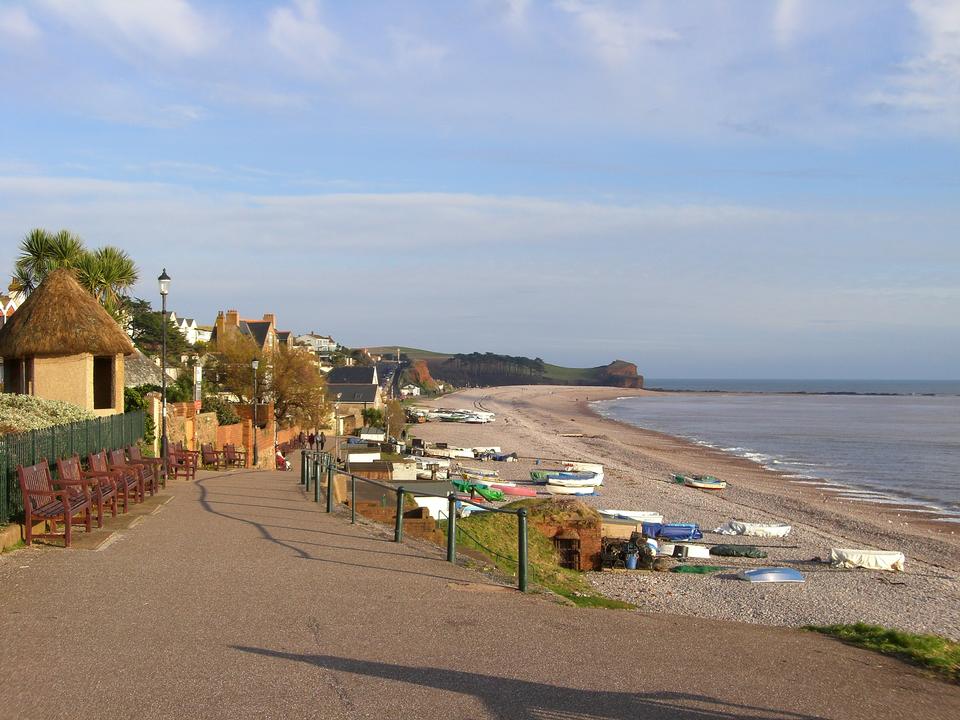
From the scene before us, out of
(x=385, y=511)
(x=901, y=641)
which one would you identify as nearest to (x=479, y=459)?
(x=385, y=511)

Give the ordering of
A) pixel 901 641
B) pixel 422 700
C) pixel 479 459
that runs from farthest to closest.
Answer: pixel 479 459
pixel 901 641
pixel 422 700

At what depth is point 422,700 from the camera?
5.84 metres

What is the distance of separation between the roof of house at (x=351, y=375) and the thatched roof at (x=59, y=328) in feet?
196

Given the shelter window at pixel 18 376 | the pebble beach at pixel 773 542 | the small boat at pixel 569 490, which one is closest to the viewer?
the pebble beach at pixel 773 542

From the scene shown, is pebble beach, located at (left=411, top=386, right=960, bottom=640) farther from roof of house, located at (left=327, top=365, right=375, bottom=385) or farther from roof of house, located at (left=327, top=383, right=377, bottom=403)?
roof of house, located at (left=327, top=365, right=375, bottom=385)

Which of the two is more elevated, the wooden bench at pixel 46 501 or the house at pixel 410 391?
the wooden bench at pixel 46 501

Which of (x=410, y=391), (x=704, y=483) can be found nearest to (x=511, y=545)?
(x=704, y=483)

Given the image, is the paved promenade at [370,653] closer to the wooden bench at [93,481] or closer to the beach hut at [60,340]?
the wooden bench at [93,481]

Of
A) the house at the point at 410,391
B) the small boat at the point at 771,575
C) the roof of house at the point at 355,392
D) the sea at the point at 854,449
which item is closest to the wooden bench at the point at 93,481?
the small boat at the point at 771,575

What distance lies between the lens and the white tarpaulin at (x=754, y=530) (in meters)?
28.9

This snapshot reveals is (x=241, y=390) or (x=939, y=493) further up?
(x=241, y=390)

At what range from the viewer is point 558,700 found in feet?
19.4

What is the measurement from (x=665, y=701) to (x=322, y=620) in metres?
3.14

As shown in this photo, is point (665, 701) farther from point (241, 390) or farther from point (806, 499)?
point (241, 390)
